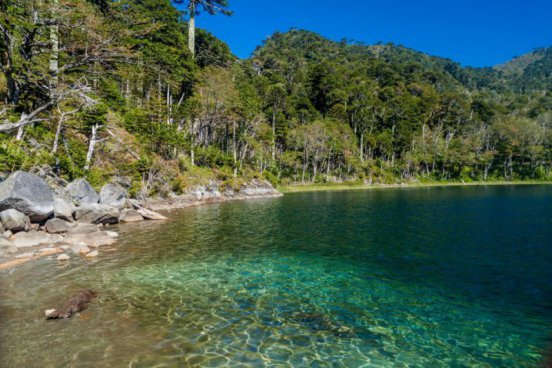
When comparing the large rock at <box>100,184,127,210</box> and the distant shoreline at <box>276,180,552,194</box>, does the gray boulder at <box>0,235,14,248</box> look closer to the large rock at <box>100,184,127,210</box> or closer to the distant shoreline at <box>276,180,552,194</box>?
the large rock at <box>100,184,127,210</box>

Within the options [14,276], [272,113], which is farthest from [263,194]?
[14,276]

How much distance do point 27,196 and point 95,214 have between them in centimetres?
657

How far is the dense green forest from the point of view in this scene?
81.6 feet

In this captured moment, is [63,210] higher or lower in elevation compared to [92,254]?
higher

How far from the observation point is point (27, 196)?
2106 centimetres

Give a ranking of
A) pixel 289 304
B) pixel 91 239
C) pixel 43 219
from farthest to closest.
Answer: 1. pixel 43 219
2. pixel 91 239
3. pixel 289 304

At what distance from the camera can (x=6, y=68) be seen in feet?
74.0

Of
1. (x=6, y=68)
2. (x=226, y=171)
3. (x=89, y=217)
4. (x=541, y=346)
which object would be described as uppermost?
(x=6, y=68)

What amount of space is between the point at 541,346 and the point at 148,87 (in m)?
66.3

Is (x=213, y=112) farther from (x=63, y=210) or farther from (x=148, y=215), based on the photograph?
(x=63, y=210)

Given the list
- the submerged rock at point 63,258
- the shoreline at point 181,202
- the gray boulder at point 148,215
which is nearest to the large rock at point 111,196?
the gray boulder at point 148,215

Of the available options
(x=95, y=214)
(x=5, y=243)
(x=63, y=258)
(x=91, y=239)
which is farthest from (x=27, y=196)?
(x=63, y=258)

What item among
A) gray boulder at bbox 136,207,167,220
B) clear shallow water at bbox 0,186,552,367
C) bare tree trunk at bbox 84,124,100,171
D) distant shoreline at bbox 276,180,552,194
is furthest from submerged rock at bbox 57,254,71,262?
distant shoreline at bbox 276,180,552,194

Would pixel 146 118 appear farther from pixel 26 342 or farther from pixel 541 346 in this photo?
pixel 541 346
